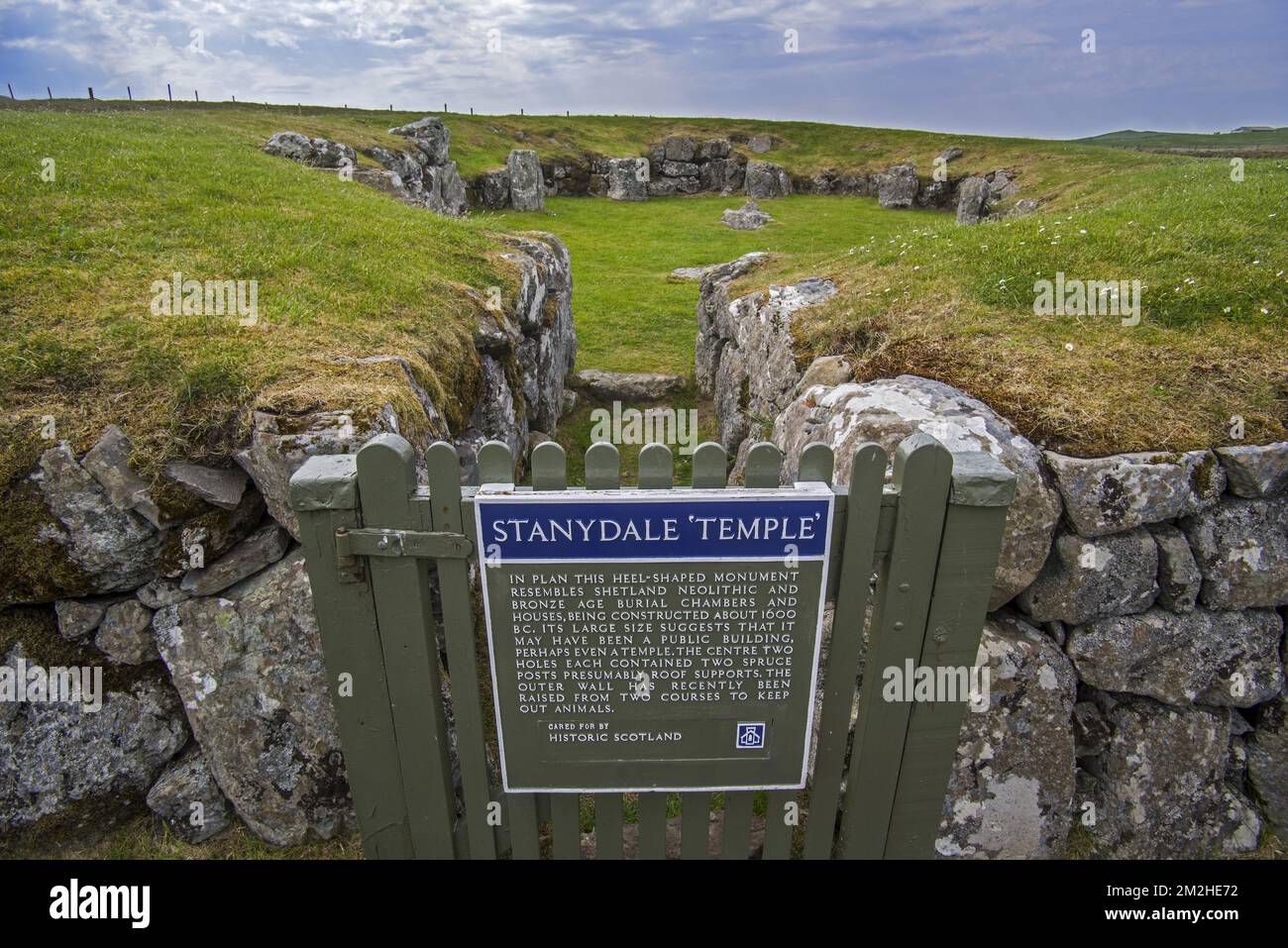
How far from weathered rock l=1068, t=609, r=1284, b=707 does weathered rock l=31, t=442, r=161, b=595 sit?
6.60 meters

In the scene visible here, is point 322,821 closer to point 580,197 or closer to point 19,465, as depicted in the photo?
point 19,465

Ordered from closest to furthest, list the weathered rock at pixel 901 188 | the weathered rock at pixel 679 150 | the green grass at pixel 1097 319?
the green grass at pixel 1097 319
the weathered rock at pixel 901 188
the weathered rock at pixel 679 150

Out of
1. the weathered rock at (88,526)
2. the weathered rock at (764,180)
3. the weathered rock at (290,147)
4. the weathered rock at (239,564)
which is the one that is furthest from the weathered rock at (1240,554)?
the weathered rock at (764,180)

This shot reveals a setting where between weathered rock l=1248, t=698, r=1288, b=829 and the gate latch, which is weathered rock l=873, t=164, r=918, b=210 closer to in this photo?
weathered rock l=1248, t=698, r=1288, b=829

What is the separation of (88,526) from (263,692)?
1.62 meters

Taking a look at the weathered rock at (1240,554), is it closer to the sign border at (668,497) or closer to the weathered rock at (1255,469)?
the weathered rock at (1255,469)

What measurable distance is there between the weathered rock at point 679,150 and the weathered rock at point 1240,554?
158ft

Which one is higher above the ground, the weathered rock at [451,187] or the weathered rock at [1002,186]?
the weathered rock at [451,187]

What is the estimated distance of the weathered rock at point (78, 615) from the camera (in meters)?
→ 5.08

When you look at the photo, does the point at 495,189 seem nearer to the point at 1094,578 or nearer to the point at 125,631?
the point at 125,631

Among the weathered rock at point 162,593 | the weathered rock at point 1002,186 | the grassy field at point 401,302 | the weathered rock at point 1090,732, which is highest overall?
the weathered rock at point 1002,186

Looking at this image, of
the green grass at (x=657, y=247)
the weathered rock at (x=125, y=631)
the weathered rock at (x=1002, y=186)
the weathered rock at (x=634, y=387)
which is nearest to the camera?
the weathered rock at (x=125, y=631)

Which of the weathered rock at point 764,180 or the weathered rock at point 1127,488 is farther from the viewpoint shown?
the weathered rock at point 764,180
